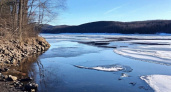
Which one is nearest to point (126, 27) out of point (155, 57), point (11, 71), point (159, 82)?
point (155, 57)

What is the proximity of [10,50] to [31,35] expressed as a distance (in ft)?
24.3

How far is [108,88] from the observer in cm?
561

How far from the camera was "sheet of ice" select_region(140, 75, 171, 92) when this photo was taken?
5722 mm

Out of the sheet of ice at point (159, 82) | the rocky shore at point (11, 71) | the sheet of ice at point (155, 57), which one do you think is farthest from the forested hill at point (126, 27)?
the sheet of ice at point (159, 82)

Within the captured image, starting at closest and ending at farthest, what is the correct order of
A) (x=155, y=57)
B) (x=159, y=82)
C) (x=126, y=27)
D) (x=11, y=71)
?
(x=159, y=82) < (x=11, y=71) < (x=155, y=57) < (x=126, y=27)

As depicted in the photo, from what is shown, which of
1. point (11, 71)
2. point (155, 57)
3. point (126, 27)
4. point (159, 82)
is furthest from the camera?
point (126, 27)

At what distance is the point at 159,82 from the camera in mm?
6344

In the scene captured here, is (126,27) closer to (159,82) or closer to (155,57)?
(155,57)

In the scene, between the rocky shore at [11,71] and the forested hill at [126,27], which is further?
the forested hill at [126,27]

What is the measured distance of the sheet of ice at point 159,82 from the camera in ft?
18.8

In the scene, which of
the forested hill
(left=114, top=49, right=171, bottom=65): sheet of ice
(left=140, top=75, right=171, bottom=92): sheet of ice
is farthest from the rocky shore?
the forested hill

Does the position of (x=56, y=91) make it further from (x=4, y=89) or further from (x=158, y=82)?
(x=158, y=82)


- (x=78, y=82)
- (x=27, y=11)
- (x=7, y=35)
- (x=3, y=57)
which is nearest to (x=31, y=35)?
(x=27, y=11)

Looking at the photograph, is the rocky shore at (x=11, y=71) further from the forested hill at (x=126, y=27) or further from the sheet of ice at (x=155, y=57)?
the forested hill at (x=126, y=27)
